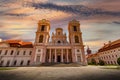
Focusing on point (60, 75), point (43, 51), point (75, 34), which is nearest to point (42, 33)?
point (43, 51)

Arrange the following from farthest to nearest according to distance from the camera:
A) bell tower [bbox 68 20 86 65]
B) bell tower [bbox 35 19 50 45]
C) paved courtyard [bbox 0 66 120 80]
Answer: bell tower [bbox 35 19 50 45] → bell tower [bbox 68 20 86 65] → paved courtyard [bbox 0 66 120 80]

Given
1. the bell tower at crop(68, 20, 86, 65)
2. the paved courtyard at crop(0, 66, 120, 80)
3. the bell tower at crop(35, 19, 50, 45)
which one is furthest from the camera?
the bell tower at crop(35, 19, 50, 45)

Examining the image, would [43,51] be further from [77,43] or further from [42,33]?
[77,43]

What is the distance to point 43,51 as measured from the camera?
127 feet

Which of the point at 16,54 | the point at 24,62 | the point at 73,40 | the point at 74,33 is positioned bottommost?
the point at 24,62

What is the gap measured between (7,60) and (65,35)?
30.4m

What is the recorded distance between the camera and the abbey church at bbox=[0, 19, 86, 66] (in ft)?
125

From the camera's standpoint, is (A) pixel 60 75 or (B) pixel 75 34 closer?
(A) pixel 60 75

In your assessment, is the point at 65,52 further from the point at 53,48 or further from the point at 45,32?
the point at 45,32

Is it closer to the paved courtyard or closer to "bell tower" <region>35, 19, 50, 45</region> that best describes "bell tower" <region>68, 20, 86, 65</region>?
"bell tower" <region>35, 19, 50, 45</region>

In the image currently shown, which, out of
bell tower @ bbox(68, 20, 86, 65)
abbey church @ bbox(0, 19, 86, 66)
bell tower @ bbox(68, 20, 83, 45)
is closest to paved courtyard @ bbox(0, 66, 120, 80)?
abbey church @ bbox(0, 19, 86, 66)

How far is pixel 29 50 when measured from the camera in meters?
43.2

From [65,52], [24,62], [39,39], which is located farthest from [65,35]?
[24,62]

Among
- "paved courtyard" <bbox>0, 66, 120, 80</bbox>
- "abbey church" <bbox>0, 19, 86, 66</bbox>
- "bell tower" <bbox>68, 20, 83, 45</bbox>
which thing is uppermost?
"bell tower" <bbox>68, 20, 83, 45</bbox>
